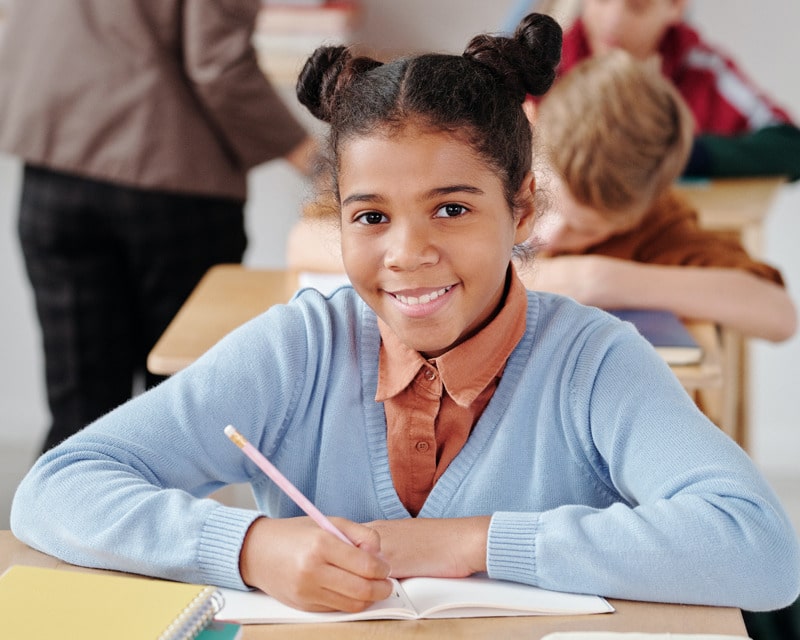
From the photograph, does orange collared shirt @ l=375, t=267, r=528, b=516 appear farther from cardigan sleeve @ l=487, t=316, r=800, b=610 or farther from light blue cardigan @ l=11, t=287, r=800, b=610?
cardigan sleeve @ l=487, t=316, r=800, b=610

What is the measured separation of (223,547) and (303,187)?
6.49ft

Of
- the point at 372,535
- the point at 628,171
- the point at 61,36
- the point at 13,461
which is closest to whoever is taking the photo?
the point at 372,535

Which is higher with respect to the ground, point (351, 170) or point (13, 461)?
point (351, 170)

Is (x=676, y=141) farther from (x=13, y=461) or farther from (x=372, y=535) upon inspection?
(x=13, y=461)

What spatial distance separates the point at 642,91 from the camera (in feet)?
6.16

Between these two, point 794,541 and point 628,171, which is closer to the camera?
point 794,541

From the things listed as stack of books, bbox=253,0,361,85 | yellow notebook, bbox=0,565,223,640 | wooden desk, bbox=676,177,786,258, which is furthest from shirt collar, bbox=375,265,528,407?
stack of books, bbox=253,0,361,85

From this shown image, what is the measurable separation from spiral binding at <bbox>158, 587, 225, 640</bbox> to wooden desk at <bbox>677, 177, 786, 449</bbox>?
1.54 metres

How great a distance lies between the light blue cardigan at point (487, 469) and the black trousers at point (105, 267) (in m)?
1.10

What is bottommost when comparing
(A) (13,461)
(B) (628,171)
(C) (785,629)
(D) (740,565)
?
(A) (13,461)

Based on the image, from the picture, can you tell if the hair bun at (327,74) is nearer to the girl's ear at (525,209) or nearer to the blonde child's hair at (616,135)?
the girl's ear at (525,209)

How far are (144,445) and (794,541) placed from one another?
57 cm

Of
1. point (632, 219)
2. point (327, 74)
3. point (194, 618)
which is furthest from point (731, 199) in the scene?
point (194, 618)

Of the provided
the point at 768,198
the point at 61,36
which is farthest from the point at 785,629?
the point at 61,36
